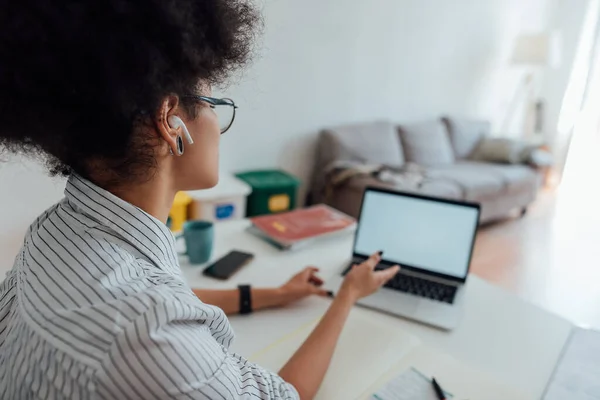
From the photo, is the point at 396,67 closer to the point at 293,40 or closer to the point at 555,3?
the point at 293,40

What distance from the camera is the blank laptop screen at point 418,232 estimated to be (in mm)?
1138

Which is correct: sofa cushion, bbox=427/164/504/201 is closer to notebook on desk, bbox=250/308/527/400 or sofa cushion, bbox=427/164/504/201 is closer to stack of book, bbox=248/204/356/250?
stack of book, bbox=248/204/356/250

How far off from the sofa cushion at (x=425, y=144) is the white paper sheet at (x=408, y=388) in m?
2.86

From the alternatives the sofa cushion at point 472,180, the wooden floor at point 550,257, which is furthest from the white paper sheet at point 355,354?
the sofa cushion at point 472,180

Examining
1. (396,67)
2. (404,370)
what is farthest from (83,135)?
(396,67)

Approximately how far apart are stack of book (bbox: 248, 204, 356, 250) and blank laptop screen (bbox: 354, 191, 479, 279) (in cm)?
18

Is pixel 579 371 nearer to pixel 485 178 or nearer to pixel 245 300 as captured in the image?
pixel 245 300

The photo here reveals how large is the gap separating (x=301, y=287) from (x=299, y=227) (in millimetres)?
373

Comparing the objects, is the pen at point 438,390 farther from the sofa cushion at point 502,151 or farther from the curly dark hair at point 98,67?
the sofa cushion at point 502,151

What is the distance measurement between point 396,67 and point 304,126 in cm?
103

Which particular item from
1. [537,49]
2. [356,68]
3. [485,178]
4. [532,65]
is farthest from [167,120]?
[532,65]

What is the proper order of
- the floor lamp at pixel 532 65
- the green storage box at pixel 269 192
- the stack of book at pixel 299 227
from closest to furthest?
1. the stack of book at pixel 299 227
2. the green storage box at pixel 269 192
3. the floor lamp at pixel 532 65

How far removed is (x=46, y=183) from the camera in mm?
A: 1342

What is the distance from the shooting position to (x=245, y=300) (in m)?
1.00
